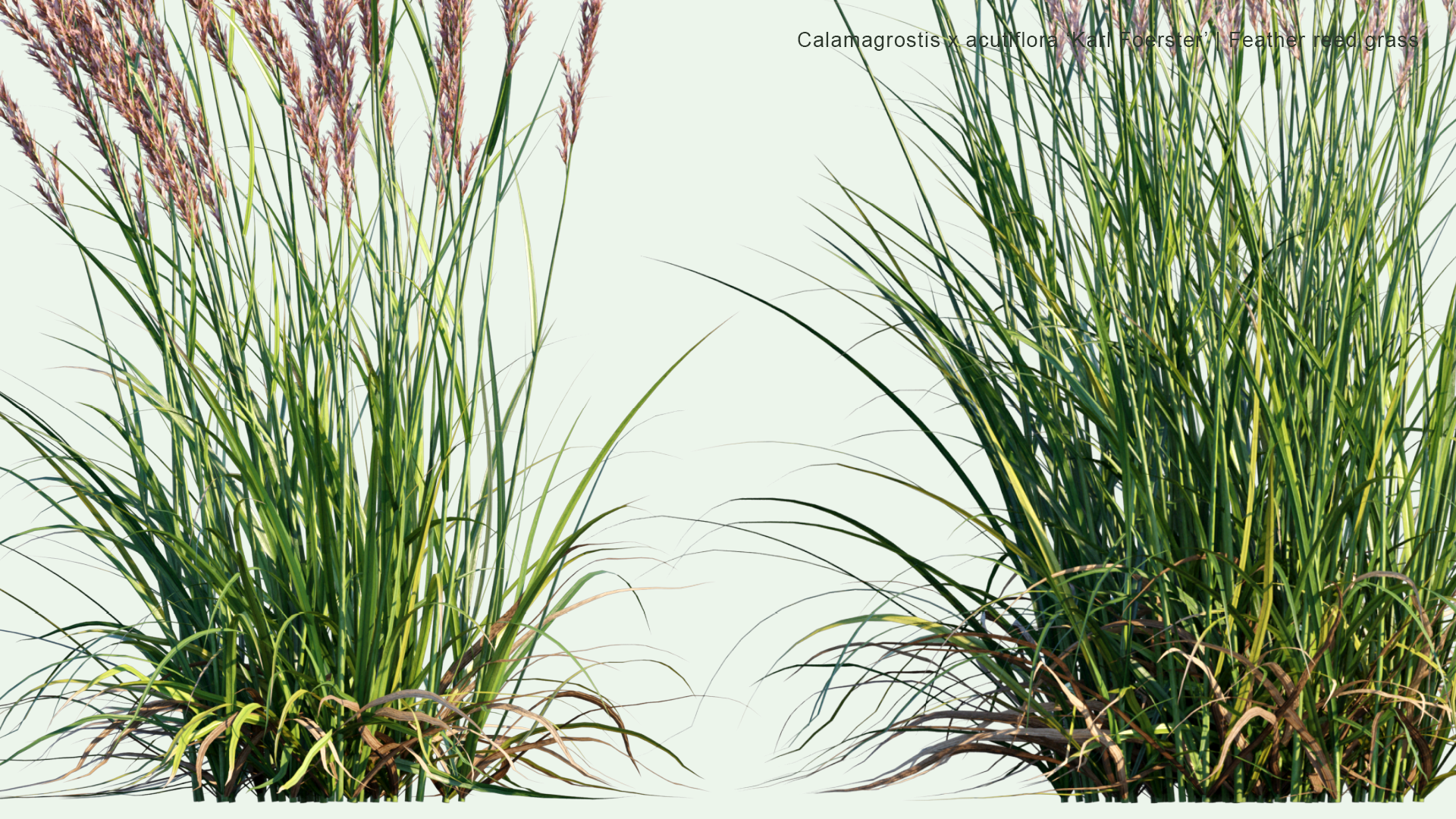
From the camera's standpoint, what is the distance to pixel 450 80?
7.54ft

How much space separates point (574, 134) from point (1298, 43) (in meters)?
1.50

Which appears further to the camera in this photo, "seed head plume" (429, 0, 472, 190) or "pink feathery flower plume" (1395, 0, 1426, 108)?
"pink feathery flower plume" (1395, 0, 1426, 108)

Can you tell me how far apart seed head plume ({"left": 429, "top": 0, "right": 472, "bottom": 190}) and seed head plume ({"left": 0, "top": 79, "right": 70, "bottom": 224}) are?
786 mm

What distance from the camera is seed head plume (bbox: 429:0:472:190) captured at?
228 cm

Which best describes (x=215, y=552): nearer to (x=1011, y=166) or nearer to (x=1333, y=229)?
(x=1011, y=166)

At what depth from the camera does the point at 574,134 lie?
94.6 inches

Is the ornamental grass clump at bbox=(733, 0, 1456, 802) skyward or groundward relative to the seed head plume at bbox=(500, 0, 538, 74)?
groundward

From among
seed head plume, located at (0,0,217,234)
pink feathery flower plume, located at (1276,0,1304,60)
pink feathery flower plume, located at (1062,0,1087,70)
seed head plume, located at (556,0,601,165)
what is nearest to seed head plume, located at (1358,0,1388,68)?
pink feathery flower plume, located at (1276,0,1304,60)

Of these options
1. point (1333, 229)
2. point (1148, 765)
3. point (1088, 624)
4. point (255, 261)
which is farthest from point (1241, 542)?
point (255, 261)

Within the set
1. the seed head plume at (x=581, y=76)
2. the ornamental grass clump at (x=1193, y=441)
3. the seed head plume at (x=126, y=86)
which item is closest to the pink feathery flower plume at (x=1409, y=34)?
the ornamental grass clump at (x=1193, y=441)

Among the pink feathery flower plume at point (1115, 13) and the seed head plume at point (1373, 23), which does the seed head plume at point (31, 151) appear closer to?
the pink feathery flower plume at point (1115, 13)

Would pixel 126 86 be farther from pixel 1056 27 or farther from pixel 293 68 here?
pixel 1056 27

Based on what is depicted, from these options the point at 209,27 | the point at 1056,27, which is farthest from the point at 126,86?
the point at 1056,27

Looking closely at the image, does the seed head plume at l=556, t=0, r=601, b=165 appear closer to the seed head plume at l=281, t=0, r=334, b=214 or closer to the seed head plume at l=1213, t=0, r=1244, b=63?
the seed head plume at l=281, t=0, r=334, b=214
